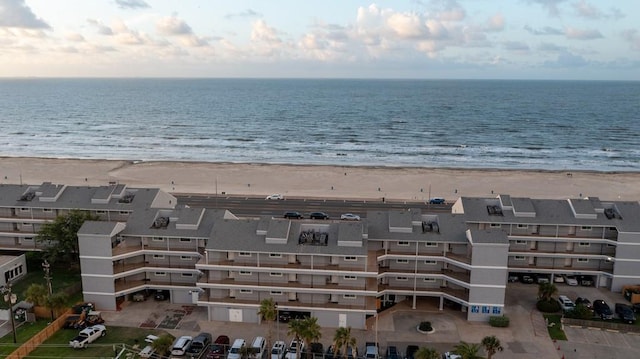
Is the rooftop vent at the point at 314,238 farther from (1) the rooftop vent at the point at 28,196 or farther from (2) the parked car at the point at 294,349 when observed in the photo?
(1) the rooftop vent at the point at 28,196

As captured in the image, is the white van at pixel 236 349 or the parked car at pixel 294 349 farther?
the white van at pixel 236 349

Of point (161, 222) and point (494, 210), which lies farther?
point (494, 210)

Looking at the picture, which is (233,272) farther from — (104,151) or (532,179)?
(104,151)

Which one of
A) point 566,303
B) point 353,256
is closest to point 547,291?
point 566,303

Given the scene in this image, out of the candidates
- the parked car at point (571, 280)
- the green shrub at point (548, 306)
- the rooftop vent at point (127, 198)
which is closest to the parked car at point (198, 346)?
the rooftop vent at point (127, 198)

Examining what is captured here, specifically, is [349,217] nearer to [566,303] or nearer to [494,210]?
[494,210]

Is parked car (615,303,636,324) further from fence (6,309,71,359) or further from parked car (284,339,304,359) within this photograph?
fence (6,309,71,359)

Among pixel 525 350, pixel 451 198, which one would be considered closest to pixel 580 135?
pixel 451 198
